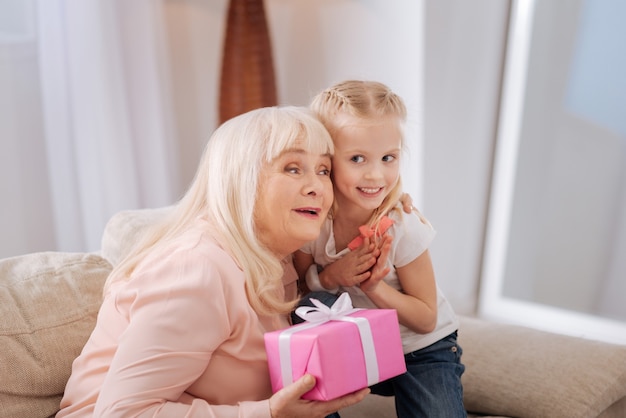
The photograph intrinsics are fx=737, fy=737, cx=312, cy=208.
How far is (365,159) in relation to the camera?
1.49 m

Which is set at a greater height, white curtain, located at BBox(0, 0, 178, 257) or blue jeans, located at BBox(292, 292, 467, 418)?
white curtain, located at BBox(0, 0, 178, 257)

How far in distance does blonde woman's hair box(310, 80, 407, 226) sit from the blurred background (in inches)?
53.8

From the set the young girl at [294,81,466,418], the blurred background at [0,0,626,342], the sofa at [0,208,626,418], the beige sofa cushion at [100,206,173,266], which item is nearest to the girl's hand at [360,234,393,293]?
the young girl at [294,81,466,418]

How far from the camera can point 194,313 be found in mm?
1232

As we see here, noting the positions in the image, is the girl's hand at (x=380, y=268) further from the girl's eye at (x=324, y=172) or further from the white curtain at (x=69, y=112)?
the white curtain at (x=69, y=112)

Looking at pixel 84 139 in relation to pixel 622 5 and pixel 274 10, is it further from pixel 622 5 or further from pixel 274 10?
pixel 622 5

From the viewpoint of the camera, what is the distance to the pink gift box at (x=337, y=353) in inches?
48.3

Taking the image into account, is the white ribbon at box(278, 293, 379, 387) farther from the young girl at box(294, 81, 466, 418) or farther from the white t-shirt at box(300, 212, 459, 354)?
the white t-shirt at box(300, 212, 459, 354)

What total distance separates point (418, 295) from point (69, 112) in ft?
5.84

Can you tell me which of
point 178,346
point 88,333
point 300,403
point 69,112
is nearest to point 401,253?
point 300,403

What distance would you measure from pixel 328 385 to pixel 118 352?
0.35m

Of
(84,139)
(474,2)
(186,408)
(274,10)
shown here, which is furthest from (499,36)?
(186,408)

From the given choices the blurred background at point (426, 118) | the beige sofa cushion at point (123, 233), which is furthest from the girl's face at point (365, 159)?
the blurred background at point (426, 118)

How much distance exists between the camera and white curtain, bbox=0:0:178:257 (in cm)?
269
